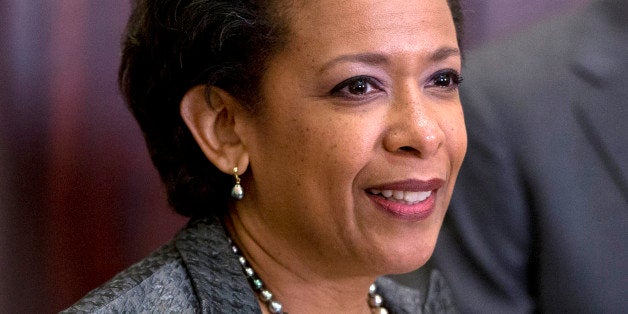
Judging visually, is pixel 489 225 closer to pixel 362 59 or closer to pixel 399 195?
pixel 399 195

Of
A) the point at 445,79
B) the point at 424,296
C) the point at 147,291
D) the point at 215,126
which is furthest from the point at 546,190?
the point at 147,291

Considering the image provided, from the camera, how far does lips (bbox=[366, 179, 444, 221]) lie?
1373 mm

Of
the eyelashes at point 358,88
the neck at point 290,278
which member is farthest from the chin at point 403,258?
the eyelashes at point 358,88

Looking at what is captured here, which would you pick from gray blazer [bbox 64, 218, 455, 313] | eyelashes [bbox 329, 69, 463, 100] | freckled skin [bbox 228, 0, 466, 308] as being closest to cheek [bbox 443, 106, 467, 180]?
freckled skin [bbox 228, 0, 466, 308]

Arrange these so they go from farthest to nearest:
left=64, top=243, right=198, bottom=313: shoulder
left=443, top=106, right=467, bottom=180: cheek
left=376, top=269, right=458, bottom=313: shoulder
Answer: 1. left=376, top=269, right=458, bottom=313: shoulder
2. left=443, top=106, right=467, bottom=180: cheek
3. left=64, top=243, right=198, bottom=313: shoulder

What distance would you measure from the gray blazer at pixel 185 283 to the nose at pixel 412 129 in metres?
0.31

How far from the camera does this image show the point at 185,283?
55.4 inches

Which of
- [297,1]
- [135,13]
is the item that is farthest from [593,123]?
[135,13]

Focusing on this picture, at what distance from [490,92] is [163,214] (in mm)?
721

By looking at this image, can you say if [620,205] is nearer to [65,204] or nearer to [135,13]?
[135,13]

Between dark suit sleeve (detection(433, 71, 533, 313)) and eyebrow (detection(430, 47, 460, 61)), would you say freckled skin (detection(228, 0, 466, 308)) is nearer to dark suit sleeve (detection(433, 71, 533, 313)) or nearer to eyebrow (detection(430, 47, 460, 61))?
eyebrow (detection(430, 47, 460, 61))

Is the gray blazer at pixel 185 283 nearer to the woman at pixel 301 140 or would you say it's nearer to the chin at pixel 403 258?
the woman at pixel 301 140

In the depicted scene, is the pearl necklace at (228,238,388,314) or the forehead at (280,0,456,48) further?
the pearl necklace at (228,238,388,314)

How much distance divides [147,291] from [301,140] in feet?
1.01
